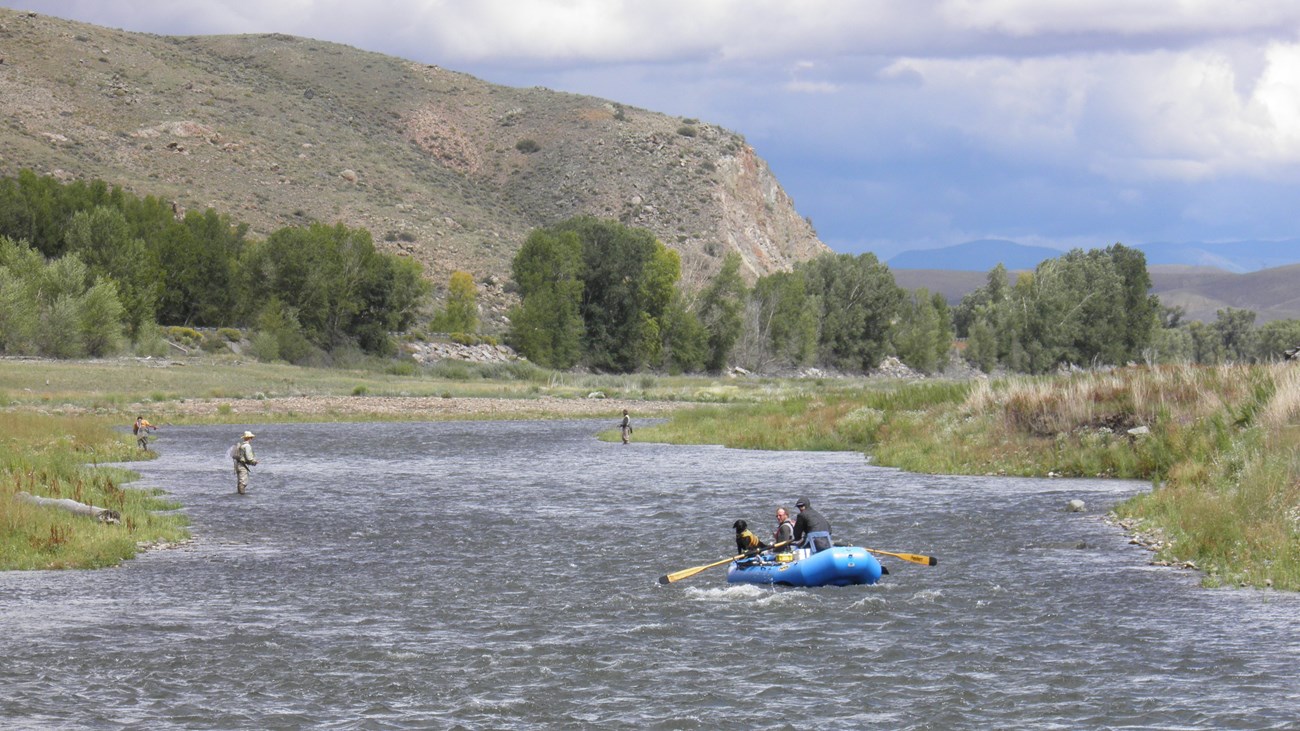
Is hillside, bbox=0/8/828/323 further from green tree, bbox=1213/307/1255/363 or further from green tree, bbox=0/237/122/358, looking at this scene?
green tree, bbox=1213/307/1255/363

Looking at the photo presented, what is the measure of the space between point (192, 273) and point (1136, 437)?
83.9 metres

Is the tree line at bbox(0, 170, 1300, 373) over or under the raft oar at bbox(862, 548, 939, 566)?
over

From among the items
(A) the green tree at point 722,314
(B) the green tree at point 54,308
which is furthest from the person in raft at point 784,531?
(A) the green tree at point 722,314

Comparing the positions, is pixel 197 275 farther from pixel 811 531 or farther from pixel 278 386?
pixel 811 531

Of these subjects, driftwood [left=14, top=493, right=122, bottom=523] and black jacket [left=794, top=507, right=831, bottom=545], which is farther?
driftwood [left=14, top=493, right=122, bottom=523]

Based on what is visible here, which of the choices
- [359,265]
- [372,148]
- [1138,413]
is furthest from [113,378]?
[372,148]

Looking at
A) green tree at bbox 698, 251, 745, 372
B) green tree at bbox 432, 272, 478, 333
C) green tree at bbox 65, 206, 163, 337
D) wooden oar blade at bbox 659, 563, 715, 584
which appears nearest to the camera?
wooden oar blade at bbox 659, 563, 715, 584

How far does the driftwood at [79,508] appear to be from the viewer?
28.6 metres

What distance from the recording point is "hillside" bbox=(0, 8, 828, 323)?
144m

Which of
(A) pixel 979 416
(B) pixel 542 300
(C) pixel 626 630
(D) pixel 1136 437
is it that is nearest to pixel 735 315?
(B) pixel 542 300

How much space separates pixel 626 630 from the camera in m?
20.1

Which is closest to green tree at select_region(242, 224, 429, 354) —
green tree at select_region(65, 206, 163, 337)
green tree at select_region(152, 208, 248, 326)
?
green tree at select_region(152, 208, 248, 326)

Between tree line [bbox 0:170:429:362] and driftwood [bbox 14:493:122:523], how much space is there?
64.5 meters

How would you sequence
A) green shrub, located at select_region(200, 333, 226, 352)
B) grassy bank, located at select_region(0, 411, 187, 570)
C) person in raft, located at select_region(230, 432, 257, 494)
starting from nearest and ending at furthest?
grassy bank, located at select_region(0, 411, 187, 570) < person in raft, located at select_region(230, 432, 257, 494) < green shrub, located at select_region(200, 333, 226, 352)
